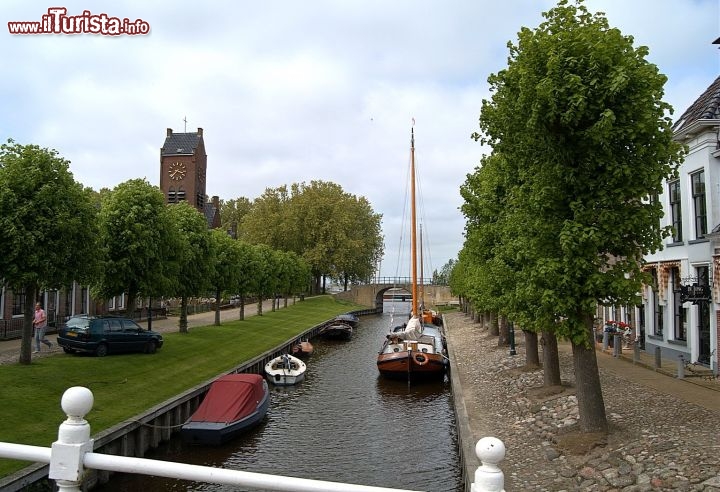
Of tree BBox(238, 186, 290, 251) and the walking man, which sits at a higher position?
tree BBox(238, 186, 290, 251)

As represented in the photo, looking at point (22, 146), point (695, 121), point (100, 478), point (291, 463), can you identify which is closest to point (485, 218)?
point (695, 121)

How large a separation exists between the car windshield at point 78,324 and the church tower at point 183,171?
173 feet

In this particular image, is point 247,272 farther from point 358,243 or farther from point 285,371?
point 358,243

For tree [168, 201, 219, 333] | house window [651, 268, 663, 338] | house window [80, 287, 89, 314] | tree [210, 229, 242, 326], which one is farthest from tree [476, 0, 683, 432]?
house window [80, 287, 89, 314]

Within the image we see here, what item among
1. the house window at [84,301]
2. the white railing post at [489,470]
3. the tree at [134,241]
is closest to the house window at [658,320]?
the tree at [134,241]

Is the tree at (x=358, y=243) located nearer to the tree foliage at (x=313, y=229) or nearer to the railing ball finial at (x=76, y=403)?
the tree foliage at (x=313, y=229)

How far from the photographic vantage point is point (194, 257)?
3225cm

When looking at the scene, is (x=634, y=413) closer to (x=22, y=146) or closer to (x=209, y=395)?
(x=209, y=395)

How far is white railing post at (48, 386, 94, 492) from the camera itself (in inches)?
114

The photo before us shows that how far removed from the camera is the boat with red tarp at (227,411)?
1759 centimetres

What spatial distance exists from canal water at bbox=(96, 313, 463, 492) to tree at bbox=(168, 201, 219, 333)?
879 centimetres

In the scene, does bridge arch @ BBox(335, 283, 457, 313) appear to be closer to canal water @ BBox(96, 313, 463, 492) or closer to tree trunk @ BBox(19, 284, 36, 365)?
canal water @ BBox(96, 313, 463, 492)

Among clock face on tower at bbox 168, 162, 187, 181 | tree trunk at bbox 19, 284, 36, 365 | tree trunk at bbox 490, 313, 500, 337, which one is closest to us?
tree trunk at bbox 19, 284, 36, 365

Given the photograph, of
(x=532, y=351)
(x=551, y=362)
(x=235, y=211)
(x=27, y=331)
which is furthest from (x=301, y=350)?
(x=235, y=211)
